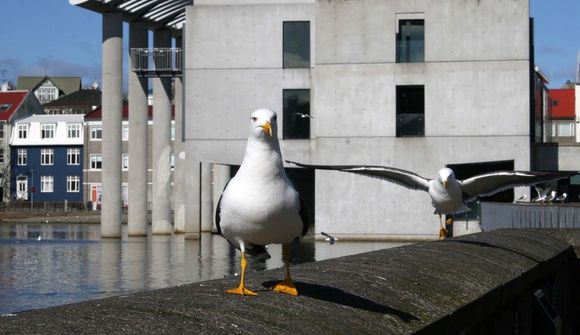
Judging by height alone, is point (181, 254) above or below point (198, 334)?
below

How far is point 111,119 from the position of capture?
48.8 metres

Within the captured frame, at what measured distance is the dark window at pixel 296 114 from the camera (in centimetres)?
4306

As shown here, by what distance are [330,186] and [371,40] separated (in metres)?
5.93

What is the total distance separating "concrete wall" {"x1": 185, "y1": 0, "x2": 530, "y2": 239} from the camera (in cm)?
4134

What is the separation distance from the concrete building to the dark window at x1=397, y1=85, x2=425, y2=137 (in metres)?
0.05

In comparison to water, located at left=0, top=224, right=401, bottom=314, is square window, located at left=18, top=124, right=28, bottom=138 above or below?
above

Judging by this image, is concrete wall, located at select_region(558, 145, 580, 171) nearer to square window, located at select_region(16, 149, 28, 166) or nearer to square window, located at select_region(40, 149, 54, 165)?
square window, located at select_region(40, 149, 54, 165)

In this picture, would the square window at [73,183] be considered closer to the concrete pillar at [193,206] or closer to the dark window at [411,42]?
the concrete pillar at [193,206]

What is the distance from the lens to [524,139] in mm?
40656

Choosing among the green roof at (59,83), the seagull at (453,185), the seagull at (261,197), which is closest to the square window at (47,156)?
the green roof at (59,83)

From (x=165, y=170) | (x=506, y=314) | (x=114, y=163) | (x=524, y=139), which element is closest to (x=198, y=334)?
(x=506, y=314)

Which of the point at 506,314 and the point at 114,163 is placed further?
the point at 114,163

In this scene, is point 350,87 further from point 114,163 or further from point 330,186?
point 114,163

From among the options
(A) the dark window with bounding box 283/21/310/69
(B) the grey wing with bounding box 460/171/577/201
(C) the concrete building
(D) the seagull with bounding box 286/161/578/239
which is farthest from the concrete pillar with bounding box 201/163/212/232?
(B) the grey wing with bounding box 460/171/577/201
